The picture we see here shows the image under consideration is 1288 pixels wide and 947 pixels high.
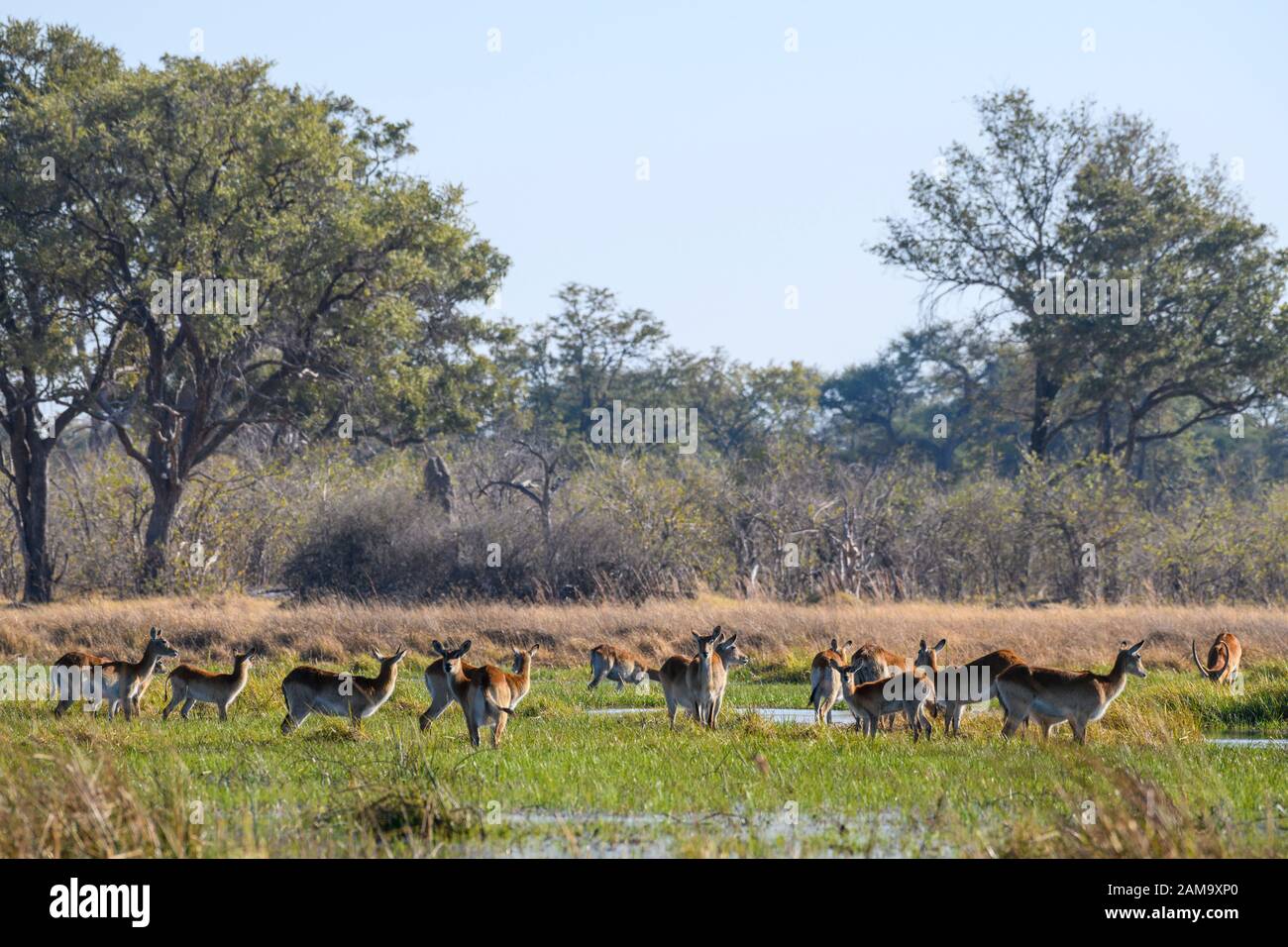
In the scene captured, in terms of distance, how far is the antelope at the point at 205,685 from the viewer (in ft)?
52.4

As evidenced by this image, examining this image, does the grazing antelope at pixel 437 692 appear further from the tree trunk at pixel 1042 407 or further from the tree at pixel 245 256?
the tree trunk at pixel 1042 407

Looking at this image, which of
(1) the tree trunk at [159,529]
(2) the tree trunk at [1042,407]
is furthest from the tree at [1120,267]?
(1) the tree trunk at [159,529]

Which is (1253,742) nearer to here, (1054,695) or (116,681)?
(1054,695)

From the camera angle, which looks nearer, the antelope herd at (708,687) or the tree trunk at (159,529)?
the antelope herd at (708,687)

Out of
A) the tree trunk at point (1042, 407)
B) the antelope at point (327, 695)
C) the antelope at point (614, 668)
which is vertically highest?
the tree trunk at point (1042, 407)

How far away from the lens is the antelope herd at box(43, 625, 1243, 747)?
13.4m

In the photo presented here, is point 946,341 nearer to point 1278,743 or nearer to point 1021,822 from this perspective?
point 1278,743

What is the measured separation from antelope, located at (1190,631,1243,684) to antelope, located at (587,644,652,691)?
7.06m

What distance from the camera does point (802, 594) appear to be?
3200 cm

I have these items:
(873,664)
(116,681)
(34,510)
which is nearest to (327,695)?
(116,681)

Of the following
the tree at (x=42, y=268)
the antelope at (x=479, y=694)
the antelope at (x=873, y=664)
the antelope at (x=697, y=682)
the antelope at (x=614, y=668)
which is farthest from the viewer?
the tree at (x=42, y=268)

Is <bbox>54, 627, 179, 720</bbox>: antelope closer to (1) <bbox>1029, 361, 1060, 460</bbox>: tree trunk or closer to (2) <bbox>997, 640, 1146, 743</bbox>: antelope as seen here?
(2) <bbox>997, 640, 1146, 743</bbox>: antelope

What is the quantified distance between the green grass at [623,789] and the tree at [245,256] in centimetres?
1667

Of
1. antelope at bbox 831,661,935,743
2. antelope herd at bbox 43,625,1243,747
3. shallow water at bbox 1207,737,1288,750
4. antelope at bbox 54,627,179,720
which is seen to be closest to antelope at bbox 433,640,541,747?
antelope herd at bbox 43,625,1243,747
